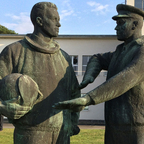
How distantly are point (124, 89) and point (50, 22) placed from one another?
151 centimetres

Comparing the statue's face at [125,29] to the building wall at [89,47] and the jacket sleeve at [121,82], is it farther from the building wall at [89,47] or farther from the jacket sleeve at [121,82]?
the building wall at [89,47]

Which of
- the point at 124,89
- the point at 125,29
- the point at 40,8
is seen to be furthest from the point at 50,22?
the point at 124,89

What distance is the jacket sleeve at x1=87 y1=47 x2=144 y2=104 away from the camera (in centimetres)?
400

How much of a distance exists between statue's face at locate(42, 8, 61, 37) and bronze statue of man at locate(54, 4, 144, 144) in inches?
35.7

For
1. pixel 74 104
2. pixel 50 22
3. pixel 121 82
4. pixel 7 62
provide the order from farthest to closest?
pixel 50 22, pixel 7 62, pixel 121 82, pixel 74 104

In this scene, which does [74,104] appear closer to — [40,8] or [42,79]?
[42,79]

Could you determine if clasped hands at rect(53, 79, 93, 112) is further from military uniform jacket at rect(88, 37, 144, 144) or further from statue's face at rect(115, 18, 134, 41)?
statue's face at rect(115, 18, 134, 41)

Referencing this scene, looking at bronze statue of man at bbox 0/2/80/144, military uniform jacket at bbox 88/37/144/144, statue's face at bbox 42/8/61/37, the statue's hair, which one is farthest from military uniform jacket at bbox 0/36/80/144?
military uniform jacket at bbox 88/37/144/144

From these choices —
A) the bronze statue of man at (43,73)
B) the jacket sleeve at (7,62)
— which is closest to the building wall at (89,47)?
the bronze statue of man at (43,73)

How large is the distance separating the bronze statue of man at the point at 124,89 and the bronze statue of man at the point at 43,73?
1.52 feet

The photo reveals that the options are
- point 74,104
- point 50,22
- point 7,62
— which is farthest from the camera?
point 50,22

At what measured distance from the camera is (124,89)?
4098mm

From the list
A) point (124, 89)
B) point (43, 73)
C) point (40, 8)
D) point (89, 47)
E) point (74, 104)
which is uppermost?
point (40, 8)

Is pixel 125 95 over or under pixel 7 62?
under
